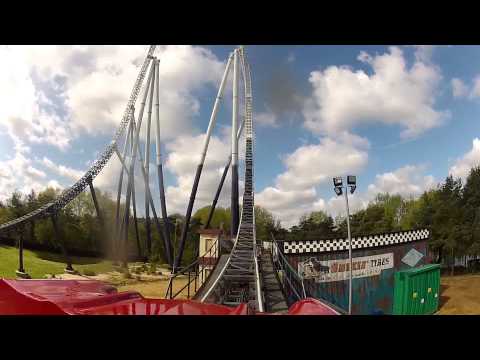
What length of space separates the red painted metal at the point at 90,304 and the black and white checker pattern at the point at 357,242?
440mm

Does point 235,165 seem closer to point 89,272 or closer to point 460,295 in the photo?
point 89,272

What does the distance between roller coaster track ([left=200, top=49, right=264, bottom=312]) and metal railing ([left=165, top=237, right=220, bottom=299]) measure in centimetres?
8

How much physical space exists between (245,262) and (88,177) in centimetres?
118

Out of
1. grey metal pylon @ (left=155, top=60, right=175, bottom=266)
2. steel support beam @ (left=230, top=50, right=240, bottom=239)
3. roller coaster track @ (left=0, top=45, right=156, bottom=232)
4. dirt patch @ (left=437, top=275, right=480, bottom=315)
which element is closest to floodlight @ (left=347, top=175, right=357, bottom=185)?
steel support beam @ (left=230, top=50, right=240, bottom=239)

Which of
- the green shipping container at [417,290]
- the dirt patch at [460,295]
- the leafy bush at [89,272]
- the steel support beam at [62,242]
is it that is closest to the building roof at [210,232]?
the leafy bush at [89,272]

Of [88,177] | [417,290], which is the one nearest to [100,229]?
[88,177]

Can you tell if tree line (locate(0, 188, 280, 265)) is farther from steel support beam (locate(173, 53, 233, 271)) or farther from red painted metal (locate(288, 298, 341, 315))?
red painted metal (locate(288, 298, 341, 315))

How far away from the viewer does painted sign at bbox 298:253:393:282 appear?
2.18 metres
